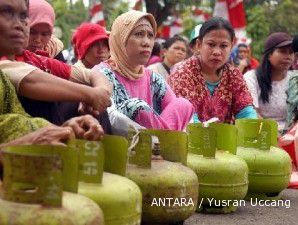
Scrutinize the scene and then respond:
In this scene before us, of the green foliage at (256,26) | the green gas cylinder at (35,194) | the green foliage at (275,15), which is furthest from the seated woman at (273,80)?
the green foliage at (275,15)

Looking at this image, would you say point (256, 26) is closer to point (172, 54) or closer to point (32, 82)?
point (172, 54)

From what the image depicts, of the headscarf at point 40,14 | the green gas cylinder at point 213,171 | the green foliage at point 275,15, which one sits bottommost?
the green gas cylinder at point 213,171

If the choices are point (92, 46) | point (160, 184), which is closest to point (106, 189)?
point (160, 184)

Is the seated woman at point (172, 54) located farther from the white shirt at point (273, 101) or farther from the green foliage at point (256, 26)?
the green foliage at point (256, 26)

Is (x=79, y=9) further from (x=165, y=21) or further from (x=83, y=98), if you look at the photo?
(x=83, y=98)

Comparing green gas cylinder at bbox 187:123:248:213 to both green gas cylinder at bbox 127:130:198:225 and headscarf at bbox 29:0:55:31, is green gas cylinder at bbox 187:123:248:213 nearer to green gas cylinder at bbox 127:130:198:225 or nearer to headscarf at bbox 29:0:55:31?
green gas cylinder at bbox 127:130:198:225

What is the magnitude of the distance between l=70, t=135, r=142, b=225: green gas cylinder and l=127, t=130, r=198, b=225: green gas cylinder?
1.30 feet

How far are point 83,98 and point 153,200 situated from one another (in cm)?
55

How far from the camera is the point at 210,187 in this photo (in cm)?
354

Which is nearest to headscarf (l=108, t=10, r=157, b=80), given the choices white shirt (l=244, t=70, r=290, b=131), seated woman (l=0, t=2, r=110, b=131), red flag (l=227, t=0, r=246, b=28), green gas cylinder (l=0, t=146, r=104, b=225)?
seated woman (l=0, t=2, r=110, b=131)

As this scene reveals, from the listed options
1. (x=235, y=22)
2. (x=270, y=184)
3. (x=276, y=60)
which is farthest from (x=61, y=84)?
(x=235, y=22)

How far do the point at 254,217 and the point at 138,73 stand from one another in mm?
1214

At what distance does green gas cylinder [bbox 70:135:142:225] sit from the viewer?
2338 mm

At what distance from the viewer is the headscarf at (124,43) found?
416 cm
